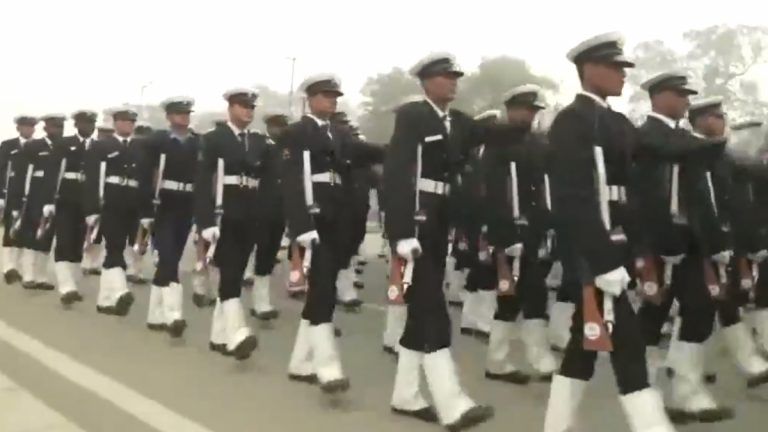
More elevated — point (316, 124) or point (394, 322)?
point (316, 124)

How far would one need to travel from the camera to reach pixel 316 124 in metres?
5.42

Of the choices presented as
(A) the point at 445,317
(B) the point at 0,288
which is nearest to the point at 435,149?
(A) the point at 445,317

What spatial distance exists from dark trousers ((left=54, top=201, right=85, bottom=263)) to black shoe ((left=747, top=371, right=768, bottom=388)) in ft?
19.5

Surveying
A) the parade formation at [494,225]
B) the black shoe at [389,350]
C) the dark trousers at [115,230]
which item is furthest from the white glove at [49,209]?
the black shoe at [389,350]

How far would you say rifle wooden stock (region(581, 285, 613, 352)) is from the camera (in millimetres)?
3648

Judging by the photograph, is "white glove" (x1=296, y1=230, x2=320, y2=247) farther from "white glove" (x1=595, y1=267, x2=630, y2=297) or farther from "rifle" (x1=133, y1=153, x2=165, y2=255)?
"rifle" (x1=133, y1=153, x2=165, y2=255)

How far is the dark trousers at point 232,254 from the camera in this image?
598 centimetres

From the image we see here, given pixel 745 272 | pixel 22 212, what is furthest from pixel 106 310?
pixel 745 272

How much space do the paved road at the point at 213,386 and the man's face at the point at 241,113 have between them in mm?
1616

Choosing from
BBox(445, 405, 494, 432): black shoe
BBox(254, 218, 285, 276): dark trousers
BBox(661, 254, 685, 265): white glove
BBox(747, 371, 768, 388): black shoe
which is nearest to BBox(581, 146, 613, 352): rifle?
BBox(445, 405, 494, 432): black shoe

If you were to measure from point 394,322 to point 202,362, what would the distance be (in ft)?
4.33

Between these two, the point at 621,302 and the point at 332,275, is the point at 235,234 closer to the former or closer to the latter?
the point at 332,275

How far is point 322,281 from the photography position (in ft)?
17.0

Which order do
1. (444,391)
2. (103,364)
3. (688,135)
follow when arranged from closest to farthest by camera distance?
1. (444,391)
2. (688,135)
3. (103,364)
